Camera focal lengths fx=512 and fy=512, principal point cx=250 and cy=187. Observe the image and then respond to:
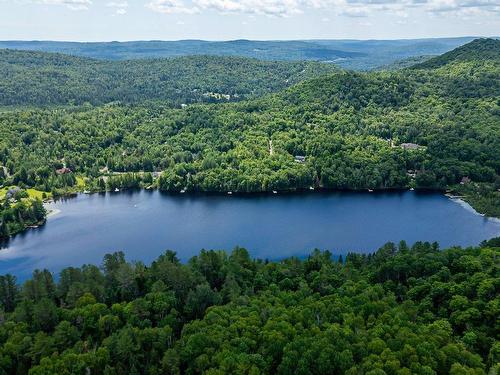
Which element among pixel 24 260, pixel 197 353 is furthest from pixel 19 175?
pixel 197 353

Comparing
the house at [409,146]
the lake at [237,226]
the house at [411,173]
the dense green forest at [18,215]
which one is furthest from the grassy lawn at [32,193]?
the house at [409,146]

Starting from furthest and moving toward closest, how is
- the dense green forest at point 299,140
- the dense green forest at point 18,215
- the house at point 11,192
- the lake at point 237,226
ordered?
the dense green forest at point 299,140
the house at point 11,192
the dense green forest at point 18,215
the lake at point 237,226

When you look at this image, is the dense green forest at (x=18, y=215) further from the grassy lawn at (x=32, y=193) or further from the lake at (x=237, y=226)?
the grassy lawn at (x=32, y=193)

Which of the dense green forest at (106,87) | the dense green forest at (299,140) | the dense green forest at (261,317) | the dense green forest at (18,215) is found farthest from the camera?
the dense green forest at (106,87)

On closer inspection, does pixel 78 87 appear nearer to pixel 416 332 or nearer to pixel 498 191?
pixel 498 191

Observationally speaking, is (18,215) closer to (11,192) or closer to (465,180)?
(11,192)
